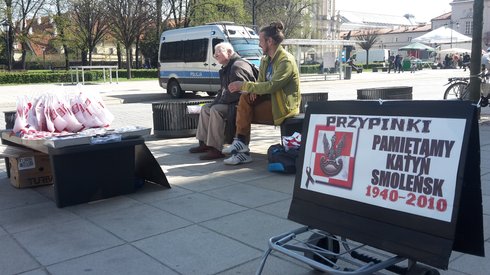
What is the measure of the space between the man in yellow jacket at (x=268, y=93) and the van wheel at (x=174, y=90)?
44.8 ft

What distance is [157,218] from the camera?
4.32m

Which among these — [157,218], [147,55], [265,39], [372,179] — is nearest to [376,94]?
[265,39]

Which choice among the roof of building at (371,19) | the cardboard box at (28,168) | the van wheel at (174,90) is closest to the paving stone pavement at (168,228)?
the cardboard box at (28,168)

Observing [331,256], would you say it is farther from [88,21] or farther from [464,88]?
[88,21]

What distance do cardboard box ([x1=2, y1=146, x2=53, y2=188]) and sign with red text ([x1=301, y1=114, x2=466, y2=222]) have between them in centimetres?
369

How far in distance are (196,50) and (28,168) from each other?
1367 cm

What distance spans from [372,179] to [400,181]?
17 cm

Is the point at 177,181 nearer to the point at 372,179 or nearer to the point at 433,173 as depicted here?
the point at 372,179

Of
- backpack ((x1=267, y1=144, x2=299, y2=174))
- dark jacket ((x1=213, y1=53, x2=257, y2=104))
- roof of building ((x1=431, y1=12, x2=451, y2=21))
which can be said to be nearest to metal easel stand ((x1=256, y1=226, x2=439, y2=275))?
backpack ((x1=267, y1=144, x2=299, y2=174))

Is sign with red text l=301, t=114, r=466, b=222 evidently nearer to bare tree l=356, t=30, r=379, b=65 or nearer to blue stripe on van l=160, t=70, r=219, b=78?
blue stripe on van l=160, t=70, r=219, b=78

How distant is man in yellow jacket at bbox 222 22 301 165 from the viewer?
586 centimetres

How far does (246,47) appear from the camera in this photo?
1764 cm

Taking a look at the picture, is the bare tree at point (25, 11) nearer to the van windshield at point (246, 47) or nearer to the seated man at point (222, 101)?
the van windshield at point (246, 47)

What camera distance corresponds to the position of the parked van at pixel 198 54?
1767 cm
